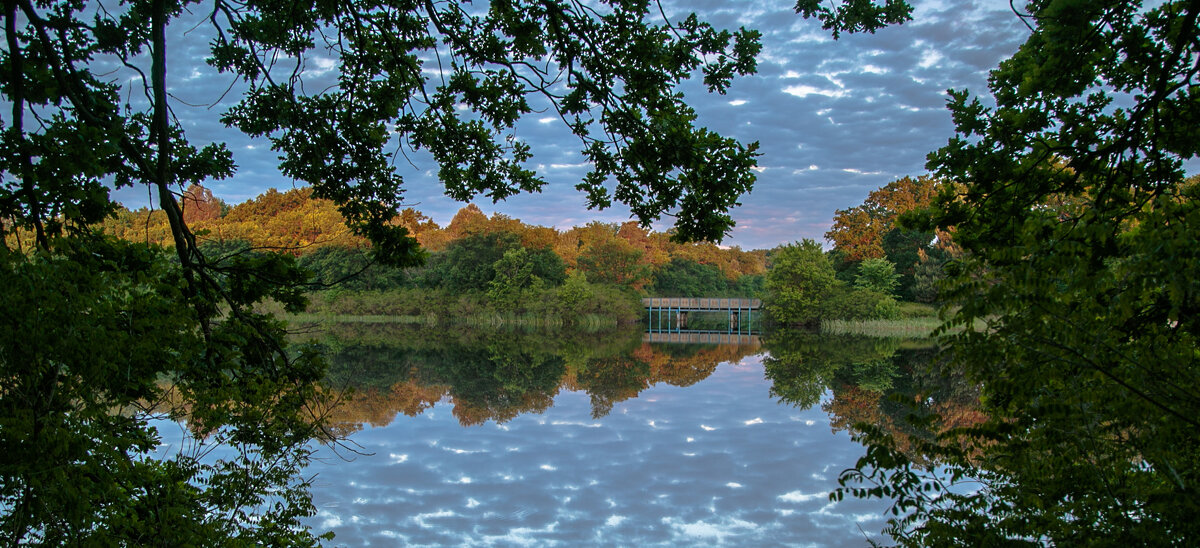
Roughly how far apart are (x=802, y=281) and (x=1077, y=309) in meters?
31.2

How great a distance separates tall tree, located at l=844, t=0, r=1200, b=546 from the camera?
2.19 m

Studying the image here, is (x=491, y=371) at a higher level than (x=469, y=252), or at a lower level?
lower

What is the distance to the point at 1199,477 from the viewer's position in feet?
7.19

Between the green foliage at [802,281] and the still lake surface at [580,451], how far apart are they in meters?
15.4

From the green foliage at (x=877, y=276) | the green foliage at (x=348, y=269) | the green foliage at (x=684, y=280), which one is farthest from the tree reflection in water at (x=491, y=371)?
the green foliage at (x=684, y=280)

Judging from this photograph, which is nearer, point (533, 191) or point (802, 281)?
point (533, 191)

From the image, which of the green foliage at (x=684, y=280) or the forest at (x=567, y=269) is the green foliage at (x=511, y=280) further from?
the green foliage at (x=684, y=280)

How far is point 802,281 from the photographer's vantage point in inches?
1292

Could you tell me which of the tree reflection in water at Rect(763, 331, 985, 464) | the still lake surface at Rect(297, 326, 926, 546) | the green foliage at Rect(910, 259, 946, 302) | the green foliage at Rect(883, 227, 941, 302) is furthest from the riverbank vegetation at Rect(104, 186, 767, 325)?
the still lake surface at Rect(297, 326, 926, 546)

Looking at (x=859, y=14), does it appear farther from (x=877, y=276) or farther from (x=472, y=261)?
(x=472, y=261)

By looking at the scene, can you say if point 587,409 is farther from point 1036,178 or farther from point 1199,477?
point 1199,477

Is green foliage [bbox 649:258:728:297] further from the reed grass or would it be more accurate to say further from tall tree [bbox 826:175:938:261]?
the reed grass

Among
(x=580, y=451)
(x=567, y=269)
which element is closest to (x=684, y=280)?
(x=567, y=269)

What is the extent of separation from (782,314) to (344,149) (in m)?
30.2
